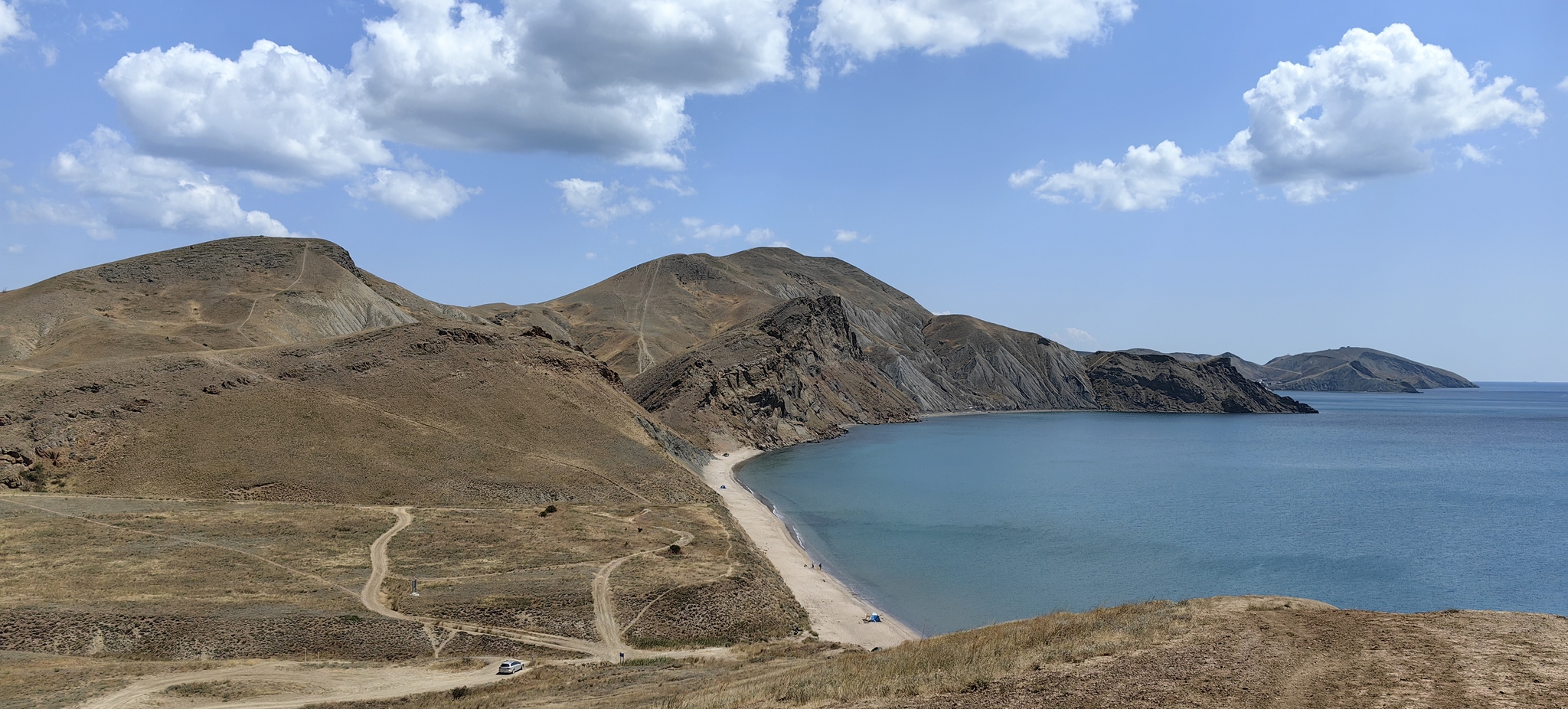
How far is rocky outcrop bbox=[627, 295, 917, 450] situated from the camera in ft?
414

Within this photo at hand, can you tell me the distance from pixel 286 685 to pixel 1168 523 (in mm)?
67786

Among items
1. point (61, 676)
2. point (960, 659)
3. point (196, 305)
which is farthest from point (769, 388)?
point (960, 659)

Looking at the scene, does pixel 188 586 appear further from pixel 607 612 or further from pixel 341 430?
pixel 341 430

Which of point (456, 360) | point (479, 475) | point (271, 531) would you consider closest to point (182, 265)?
point (456, 360)

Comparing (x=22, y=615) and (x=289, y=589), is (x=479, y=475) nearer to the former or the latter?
(x=289, y=589)

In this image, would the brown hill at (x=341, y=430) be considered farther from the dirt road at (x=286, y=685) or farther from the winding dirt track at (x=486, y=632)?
the dirt road at (x=286, y=685)

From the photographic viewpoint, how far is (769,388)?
146750mm

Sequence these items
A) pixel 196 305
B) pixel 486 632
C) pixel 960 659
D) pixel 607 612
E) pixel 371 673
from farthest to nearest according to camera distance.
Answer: pixel 196 305 < pixel 607 612 < pixel 486 632 < pixel 371 673 < pixel 960 659

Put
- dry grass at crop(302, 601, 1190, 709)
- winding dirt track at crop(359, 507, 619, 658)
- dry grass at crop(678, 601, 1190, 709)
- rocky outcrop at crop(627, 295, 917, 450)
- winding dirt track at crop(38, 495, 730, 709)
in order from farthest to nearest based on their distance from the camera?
rocky outcrop at crop(627, 295, 917, 450) → winding dirt track at crop(359, 507, 619, 658) → winding dirt track at crop(38, 495, 730, 709) → dry grass at crop(302, 601, 1190, 709) → dry grass at crop(678, 601, 1190, 709)

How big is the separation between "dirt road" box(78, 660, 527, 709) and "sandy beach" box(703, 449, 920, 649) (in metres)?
18.1

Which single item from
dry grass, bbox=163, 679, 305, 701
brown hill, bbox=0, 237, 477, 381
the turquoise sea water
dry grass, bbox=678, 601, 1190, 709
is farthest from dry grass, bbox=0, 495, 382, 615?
brown hill, bbox=0, 237, 477, 381

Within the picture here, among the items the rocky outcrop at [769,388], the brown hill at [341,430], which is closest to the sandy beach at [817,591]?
the brown hill at [341,430]

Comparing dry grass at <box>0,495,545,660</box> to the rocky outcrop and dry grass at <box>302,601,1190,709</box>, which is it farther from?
the rocky outcrop

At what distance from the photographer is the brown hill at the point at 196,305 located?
3323 inches
